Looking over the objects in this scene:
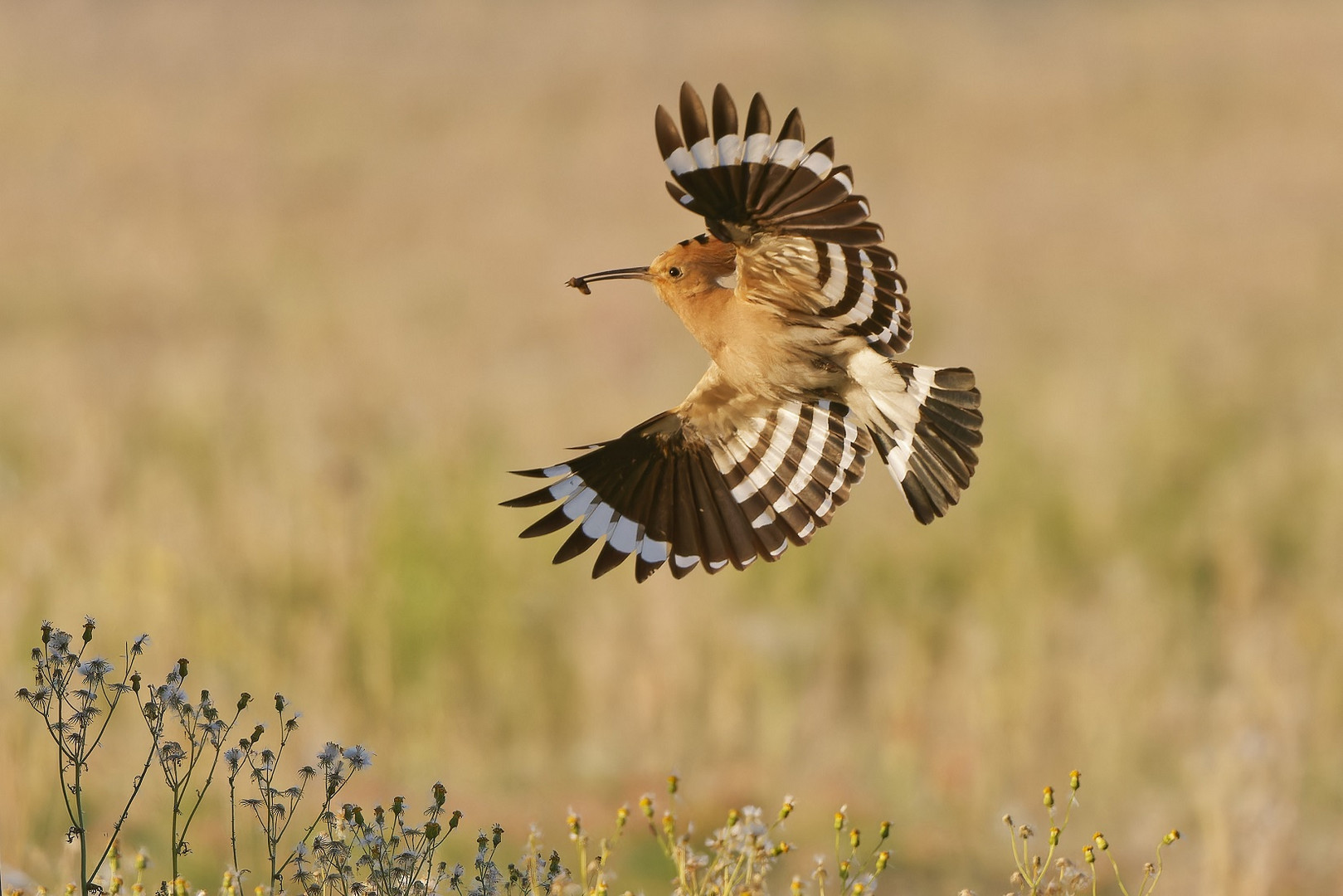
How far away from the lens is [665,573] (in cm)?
520

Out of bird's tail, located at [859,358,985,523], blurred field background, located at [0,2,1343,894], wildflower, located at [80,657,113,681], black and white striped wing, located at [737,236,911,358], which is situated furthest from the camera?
blurred field background, located at [0,2,1343,894]

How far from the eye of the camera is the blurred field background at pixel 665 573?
4277 millimetres

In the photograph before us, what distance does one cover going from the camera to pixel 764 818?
4094 millimetres

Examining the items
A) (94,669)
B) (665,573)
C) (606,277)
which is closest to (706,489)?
(606,277)

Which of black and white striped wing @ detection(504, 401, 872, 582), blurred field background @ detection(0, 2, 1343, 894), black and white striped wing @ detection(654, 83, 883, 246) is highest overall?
blurred field background @ detection(0, 2, 1343, 894)

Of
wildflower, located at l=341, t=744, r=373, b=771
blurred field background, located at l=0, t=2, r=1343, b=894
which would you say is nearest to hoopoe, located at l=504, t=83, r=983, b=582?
wildflower, located at l=341, t=744, r=373, b=771

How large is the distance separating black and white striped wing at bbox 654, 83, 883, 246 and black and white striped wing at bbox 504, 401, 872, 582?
1.04 feet

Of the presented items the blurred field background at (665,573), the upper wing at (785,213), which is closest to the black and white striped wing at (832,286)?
the upper wing at (785,213)

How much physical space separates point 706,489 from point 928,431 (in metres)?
0.29

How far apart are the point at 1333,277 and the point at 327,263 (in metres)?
7.29

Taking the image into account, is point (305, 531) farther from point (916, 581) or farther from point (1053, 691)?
point (1053, 691)

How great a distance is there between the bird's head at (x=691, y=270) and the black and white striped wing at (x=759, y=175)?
11cm

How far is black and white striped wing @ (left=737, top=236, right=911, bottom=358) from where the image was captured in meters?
1.72

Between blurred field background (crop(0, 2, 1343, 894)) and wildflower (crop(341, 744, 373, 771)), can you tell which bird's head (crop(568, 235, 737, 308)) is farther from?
blurred field background (crop(0, 2, 1343, 894))
